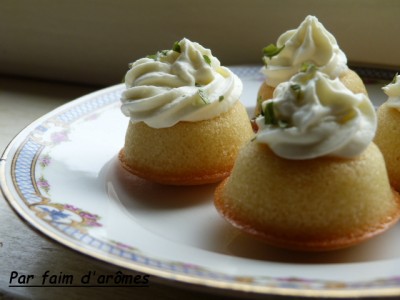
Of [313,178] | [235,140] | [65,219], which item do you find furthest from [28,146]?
[313,178]

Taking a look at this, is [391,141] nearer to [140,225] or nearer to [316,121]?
[316,121]

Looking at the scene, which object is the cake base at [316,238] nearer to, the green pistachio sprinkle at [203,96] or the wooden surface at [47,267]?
the wooden surface at [47,267]

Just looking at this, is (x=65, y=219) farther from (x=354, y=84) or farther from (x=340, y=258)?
(x=354, y=84)

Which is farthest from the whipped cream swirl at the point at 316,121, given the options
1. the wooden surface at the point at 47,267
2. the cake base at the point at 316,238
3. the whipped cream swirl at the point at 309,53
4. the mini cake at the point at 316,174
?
the whipped cream swirl at the point at 309,53

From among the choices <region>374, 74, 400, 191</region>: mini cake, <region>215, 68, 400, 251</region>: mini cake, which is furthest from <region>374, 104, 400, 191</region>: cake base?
<region>215, 68, 400, 251</region>: mini cake

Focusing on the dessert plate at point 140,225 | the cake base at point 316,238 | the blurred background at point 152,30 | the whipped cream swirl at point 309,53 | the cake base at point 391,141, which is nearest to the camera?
the dessert plate at point 140,225

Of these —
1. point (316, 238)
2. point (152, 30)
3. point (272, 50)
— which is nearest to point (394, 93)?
point (272, 50)
